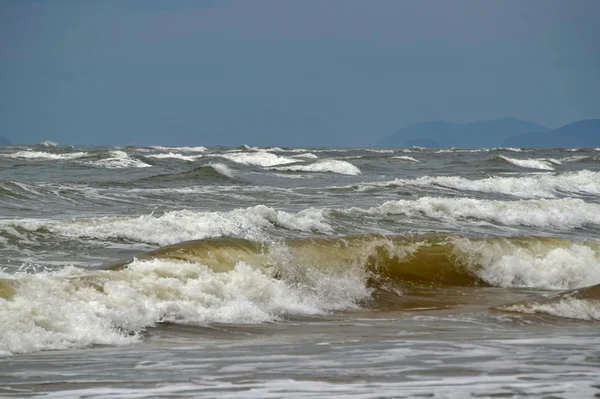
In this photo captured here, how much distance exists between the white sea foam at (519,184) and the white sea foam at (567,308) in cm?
1674

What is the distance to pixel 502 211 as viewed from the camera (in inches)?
842

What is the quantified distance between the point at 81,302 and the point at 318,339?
7.55 ft

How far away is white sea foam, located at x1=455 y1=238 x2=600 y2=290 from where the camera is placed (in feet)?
46.4

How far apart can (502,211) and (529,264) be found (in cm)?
698

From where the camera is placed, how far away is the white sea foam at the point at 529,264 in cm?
1416

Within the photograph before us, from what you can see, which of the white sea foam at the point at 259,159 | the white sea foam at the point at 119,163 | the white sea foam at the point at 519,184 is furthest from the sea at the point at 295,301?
the white sea foam at the point at 259,159

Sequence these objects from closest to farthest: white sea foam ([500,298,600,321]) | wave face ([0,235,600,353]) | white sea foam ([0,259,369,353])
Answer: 1. white sea foam ([0,259,369,353])
2. wave face ([0,235,600,353])
3. white sea foam ([500,298,600,321])

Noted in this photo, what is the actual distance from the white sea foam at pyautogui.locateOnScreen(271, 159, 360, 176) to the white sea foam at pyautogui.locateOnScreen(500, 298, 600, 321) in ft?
98.3

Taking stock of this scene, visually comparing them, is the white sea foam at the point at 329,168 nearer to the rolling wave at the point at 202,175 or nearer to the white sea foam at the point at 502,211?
the rolling wave at the point at 202,175

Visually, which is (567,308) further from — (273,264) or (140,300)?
(140,300)

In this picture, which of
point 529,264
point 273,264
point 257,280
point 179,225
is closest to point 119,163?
point 179,225

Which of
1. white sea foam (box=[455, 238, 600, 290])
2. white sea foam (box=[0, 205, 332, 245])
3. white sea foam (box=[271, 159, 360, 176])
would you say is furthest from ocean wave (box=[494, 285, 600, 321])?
white sea foam (box=[271, 159, 360, 176])

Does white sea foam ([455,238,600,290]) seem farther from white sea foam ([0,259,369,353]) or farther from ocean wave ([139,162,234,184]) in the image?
ocean wave ([139,162,234,184])

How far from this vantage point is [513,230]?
19.8 m
